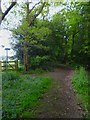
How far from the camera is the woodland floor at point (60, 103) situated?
204 cm

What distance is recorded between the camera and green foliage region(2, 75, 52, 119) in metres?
2.03

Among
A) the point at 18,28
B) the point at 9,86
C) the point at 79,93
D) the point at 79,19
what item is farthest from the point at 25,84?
the point at 79,19

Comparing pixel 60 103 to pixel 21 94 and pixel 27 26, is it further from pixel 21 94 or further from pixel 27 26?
pixel 27 26

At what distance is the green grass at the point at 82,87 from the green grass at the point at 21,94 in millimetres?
391

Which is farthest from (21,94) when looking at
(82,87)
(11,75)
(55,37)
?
(55,37)

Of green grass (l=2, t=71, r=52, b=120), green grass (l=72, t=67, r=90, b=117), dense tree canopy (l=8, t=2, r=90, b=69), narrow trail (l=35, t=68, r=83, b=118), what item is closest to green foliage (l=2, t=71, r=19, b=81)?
green grass (l=2, t=71, r=52, b=120)

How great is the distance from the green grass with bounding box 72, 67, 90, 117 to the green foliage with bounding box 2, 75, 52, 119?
399 mm

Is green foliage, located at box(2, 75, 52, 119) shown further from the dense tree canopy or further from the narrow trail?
the dense tree canopy

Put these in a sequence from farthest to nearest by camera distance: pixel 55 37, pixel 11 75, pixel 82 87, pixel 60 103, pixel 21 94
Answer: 1. pixel 55 37
2. pixel 82 87
3. pixel 11 75
4. pixel 21 94
5. pixel 60 103

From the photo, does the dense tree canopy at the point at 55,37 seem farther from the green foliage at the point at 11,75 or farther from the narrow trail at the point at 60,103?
the narrow trail at the point at 60,103

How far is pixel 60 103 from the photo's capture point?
92.5 inches

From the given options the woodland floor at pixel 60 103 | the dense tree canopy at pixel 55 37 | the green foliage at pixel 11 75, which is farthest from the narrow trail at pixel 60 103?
the dense tree canopy at pixel 55 37

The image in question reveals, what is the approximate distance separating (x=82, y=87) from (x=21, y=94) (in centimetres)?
95

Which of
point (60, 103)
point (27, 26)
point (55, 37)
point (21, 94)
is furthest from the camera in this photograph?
point (55, 37)
